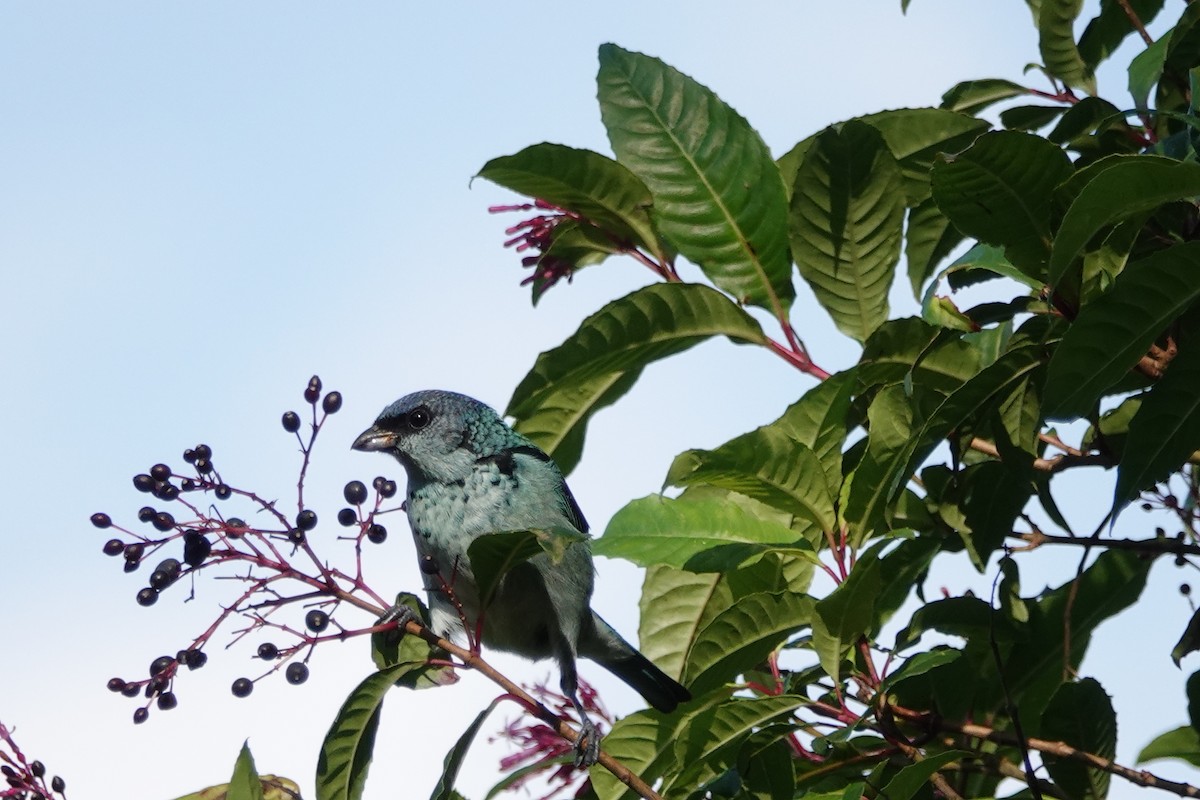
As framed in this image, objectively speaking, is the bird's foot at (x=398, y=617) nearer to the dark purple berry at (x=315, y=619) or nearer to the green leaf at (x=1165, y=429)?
the dark purple berry at (x=315, y=619)

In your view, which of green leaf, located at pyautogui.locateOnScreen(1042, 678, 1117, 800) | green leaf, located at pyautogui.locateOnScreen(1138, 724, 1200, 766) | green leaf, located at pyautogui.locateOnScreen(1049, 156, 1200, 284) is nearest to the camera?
green leaf, located at pyautogui.locateOnScreen(1049, 156, 1200, 284)

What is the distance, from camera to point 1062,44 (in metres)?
3.97

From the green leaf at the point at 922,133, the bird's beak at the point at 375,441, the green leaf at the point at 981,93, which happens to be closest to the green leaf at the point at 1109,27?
the green leaf at the point at 981,93

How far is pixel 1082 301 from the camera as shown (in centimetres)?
278

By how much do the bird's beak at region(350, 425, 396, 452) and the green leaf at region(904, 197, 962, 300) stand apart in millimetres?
2294

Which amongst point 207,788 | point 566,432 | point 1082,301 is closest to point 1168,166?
point 1082,301

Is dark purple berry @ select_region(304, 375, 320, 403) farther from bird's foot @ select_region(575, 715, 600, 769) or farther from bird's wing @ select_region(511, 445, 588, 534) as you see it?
bird's wing @ select_region(511, 445, 588, 534)

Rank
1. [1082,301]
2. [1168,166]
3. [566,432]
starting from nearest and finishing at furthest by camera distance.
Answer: [1168,166] → [1082,301] → [566,432]

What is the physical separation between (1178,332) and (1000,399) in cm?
48

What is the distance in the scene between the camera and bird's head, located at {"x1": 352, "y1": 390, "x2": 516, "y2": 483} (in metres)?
5.02

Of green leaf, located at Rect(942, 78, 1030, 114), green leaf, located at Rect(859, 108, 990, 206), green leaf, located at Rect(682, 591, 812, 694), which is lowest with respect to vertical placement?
green leaf, located at Rect(682, 591, 812, 694)

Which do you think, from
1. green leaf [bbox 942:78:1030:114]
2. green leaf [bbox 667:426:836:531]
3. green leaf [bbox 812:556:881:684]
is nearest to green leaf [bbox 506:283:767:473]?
green leaf [bbox 667:426:836:531]

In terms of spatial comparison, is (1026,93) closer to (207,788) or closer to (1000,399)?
(1000,399)

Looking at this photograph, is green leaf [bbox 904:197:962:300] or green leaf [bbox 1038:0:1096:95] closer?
green leaf [bbox 904:197:962:300]
